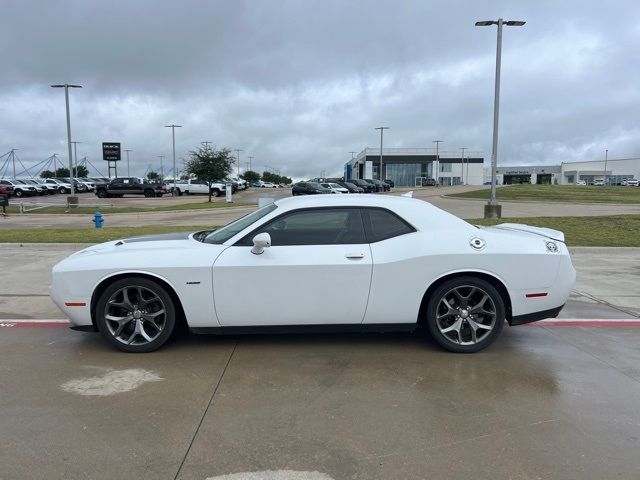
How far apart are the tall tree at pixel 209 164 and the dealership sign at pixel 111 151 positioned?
71.8 ft

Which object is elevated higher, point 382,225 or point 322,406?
point 382,225

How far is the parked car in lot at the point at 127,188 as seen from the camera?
44844 mm

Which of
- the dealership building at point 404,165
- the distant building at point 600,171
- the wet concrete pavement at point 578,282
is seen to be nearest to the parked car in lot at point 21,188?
the wet concrete pavement at point 578,282

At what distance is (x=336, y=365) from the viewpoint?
4496 mm

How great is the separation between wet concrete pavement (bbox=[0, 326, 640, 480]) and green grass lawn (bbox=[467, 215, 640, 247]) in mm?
7478

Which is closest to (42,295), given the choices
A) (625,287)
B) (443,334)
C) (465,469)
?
(443,334)

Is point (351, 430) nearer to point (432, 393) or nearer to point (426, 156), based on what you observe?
point (432, 393)

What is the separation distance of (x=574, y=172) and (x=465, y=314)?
496 feet

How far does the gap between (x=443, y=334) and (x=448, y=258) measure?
0.73 m

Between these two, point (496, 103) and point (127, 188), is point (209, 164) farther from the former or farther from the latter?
point (496, 103)

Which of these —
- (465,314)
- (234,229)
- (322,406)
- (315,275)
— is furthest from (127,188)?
(322,406)

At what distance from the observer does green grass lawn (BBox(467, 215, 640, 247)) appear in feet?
38.5

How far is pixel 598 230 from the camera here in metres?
14.0

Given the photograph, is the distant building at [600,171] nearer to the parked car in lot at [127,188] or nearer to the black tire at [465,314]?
the parked car in lot at [127,188]
